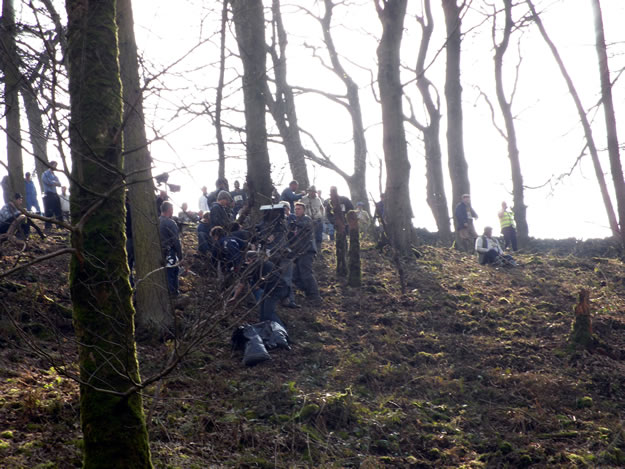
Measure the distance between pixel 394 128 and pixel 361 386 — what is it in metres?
8.25

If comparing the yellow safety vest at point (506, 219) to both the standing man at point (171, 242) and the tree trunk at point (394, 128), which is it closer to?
the tree trunk at point (394, 128)

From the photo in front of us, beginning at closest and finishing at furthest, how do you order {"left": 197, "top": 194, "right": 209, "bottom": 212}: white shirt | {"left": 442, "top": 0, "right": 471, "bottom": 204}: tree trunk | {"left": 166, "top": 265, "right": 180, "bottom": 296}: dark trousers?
{"left": 166, "top": 265, "right": 180, "bottom": 296}: dark trousers
{"left": 197, "top": 194, "right": 209, "bottom": 212}: white shirt
{"left": 442, "top": 0, "right": 471, "bottom": 204}: tree trunk

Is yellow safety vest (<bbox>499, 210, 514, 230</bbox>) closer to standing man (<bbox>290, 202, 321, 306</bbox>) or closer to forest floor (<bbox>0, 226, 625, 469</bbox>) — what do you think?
forest floor (<bbox>0, 226, 625, 469</bbox>)

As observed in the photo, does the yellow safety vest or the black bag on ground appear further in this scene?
the yellow safety vest

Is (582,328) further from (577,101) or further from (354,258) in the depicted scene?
(577,101)

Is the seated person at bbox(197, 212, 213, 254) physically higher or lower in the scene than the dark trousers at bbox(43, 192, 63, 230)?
lower

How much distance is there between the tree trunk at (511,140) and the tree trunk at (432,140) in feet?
7.76

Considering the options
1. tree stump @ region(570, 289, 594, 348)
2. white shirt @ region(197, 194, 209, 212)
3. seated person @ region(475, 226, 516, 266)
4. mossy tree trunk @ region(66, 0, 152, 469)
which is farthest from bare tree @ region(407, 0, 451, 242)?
mossy tree trunk @ region(66, 0, 152, 469)

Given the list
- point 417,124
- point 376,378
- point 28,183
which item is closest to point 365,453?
point 376,378

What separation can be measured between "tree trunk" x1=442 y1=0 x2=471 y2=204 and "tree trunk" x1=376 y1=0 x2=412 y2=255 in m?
3.39

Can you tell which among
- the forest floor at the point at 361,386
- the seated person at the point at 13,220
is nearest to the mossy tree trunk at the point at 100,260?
the forest floor at the point at 361,386

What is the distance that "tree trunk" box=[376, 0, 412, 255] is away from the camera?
14.6 metres

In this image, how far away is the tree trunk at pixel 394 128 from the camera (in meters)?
14.6

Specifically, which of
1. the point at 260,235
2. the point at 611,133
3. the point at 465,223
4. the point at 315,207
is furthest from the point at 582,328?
the point at 465,223
